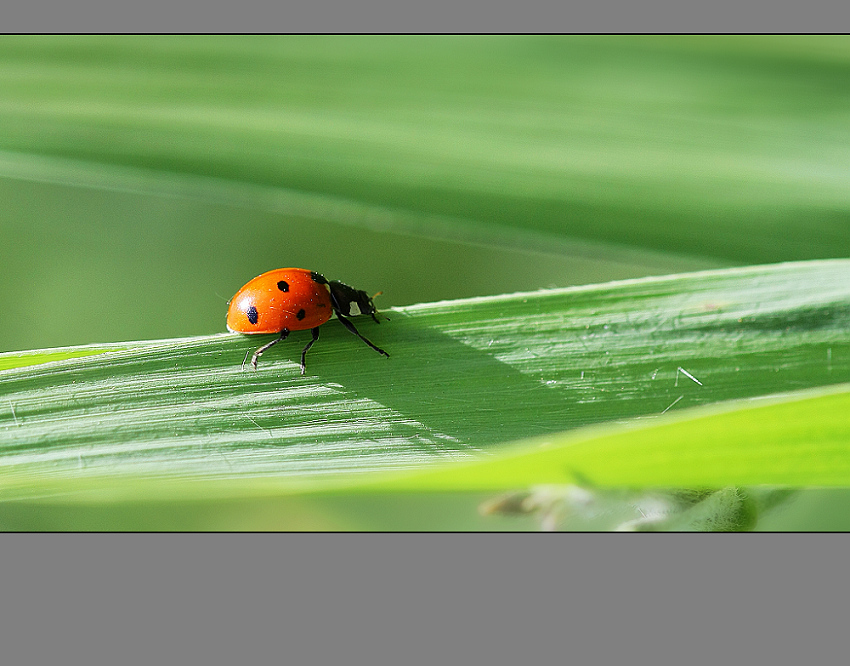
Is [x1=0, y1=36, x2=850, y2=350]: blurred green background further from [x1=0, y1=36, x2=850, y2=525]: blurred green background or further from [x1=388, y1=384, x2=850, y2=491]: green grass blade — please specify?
[x1=388, y1=384, x2=850, y2=491]: green grass blade

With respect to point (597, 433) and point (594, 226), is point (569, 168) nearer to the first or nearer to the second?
point (594, 226)

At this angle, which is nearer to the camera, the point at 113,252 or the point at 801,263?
the point at 801,263

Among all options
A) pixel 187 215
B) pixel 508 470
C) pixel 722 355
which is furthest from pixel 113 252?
pixel 722 355

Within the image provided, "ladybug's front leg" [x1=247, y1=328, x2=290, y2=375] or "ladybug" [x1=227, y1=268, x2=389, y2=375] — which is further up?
"ladybug" [x1=227, y1=268, x2=389, y2=375]

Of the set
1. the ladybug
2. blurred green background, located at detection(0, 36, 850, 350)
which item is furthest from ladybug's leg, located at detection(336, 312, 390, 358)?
blurred green background, located at detection(0, 36, 850, 350)

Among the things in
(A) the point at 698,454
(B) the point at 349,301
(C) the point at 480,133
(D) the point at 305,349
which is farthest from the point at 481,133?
(A) the point at 698,454

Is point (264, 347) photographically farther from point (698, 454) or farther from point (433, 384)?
point (698, 454)
